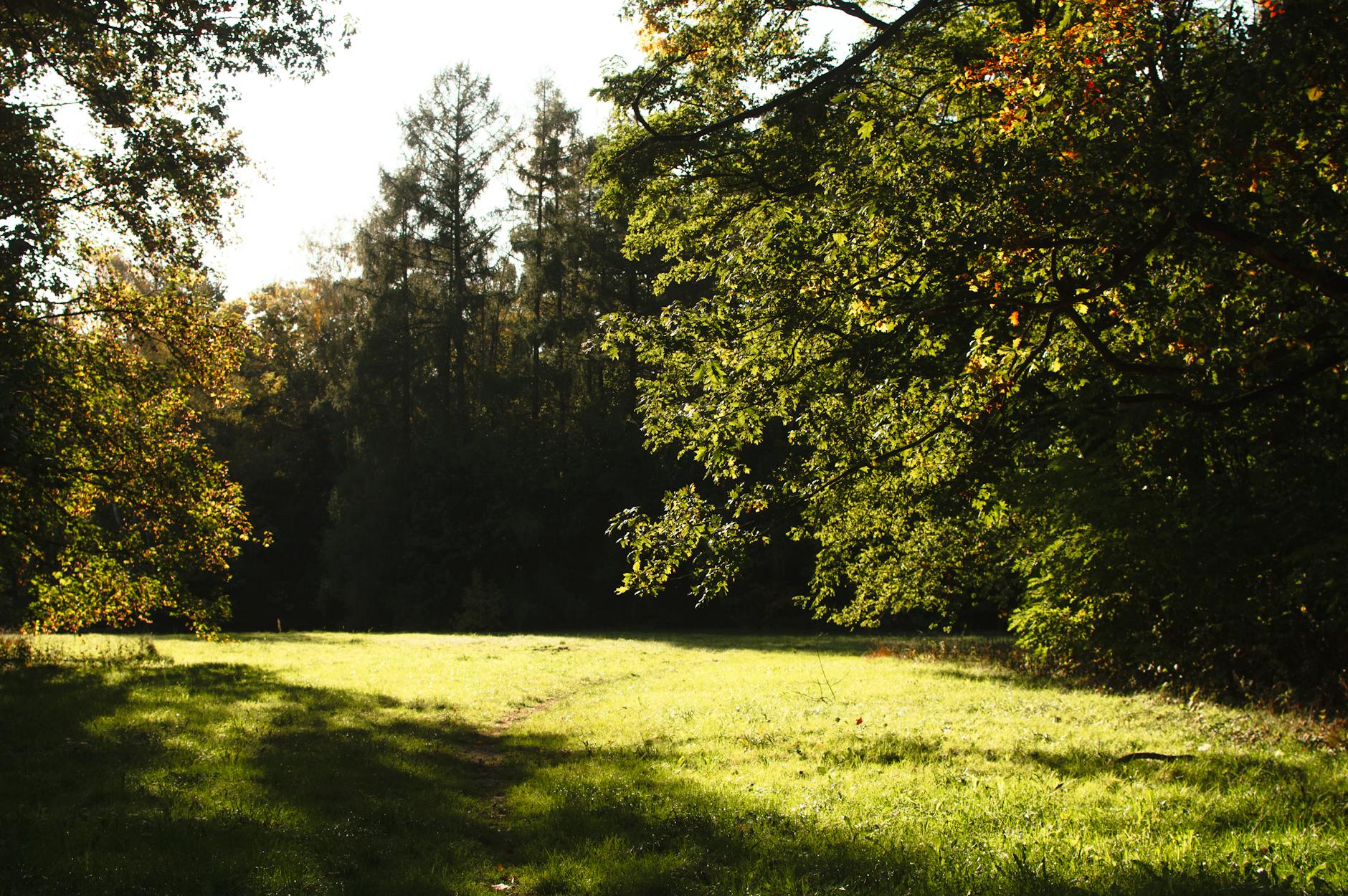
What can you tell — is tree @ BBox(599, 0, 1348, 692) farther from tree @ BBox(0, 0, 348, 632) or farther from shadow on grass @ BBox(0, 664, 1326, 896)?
tree @ BBox(0, 0, 348, 632)

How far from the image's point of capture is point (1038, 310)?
7.14 m

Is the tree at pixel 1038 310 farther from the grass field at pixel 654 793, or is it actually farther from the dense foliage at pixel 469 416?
the dense foliage at pixel 469 416

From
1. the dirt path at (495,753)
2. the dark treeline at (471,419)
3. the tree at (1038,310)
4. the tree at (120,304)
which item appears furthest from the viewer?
the dark treeline at (471,419)

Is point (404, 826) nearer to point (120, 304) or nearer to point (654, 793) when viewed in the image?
point (654, 793)

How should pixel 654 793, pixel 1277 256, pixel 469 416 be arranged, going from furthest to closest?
pixel 469 416 → pixel 654 793 → pixel 1277 256

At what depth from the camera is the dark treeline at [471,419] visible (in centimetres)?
4300

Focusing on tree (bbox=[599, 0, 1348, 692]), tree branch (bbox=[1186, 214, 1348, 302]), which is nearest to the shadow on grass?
tree (bbox=[599, 0, 1348, 692])

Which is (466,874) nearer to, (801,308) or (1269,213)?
(801,308)

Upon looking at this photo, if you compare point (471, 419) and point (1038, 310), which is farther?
point (471, 419)

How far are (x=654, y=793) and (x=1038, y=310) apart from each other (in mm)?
5202

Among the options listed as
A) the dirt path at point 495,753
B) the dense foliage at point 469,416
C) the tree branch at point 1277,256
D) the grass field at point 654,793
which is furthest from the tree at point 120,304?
the dense foliage at point 469,416

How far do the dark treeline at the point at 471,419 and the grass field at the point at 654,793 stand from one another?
2926 cm

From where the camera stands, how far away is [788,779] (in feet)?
26.0

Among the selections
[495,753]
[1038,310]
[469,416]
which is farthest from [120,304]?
[469,416]
